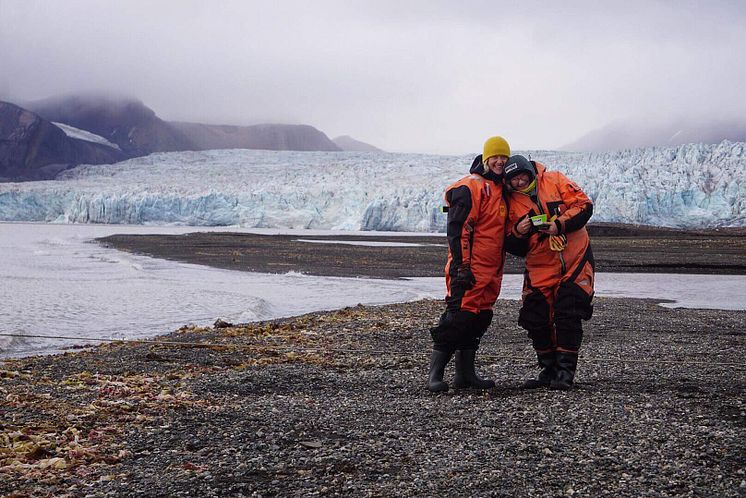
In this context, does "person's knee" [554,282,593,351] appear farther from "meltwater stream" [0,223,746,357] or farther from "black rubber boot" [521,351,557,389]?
"meltwater stream" [0,223,746,357]

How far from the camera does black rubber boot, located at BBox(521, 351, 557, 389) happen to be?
5016 millimetres

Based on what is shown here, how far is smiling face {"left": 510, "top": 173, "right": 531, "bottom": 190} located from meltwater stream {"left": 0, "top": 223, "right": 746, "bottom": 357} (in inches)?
239

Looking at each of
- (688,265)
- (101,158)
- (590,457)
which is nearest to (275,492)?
(590,457)

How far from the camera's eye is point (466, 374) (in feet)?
16.7

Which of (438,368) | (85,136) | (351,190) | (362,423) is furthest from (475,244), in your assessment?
(85,136)

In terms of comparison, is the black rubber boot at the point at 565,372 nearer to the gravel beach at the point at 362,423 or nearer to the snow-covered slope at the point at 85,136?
the gravel beach at the point at 362,423

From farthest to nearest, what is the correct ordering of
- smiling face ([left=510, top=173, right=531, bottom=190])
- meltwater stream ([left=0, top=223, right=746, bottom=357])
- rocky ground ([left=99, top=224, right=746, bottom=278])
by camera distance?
rocky ground ([left=99, top=224, right=746, bottom=278])
meltwater stream ([left=0, top=223, right=746, bottom=357])
smiling face ([left=510, top=173, right=531, bottom=190])

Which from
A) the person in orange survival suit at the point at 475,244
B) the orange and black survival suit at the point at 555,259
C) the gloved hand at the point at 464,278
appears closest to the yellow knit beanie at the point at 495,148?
the person in orange survival suit at the point at 475,244

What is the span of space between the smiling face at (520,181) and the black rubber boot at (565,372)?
1186mm

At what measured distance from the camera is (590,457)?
136 inches

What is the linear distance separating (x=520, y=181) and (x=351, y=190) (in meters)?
47.5

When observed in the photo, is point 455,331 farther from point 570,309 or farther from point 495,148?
point 495,148

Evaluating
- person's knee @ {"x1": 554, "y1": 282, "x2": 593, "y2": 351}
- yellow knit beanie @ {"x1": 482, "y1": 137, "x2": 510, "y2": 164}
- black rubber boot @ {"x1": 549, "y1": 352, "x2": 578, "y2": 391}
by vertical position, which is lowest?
black rubber boot @ {"x1": 549, "y1": 352, "x2": 578, "y2": 391}

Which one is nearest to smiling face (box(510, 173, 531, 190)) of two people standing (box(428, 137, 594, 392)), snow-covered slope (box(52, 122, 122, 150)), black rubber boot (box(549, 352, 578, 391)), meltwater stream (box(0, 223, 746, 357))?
two people standing (box(428, 137, 594, 392))
